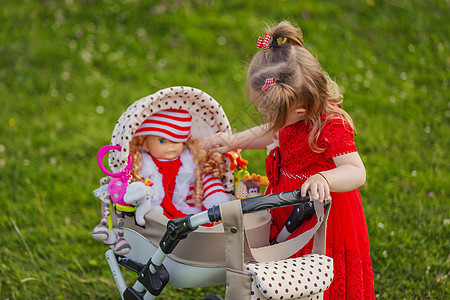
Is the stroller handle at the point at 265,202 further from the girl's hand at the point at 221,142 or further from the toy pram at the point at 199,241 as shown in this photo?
the girl's hand at the point at 221,142

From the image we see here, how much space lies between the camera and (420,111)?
17.1ft

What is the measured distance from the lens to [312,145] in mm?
2475

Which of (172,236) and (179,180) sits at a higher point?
(172,236)

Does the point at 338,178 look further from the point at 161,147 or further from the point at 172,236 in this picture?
the point at 161,147

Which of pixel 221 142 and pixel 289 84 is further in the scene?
pixel 221 142

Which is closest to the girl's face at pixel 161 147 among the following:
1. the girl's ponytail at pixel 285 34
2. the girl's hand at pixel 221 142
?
the girl's hand at pixel 221 142

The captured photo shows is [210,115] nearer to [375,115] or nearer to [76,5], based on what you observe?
[375,115]

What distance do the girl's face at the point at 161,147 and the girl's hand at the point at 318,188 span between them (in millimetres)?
966

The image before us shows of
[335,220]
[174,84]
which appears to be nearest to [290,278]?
[335,220]

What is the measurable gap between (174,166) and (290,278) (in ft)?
3.58

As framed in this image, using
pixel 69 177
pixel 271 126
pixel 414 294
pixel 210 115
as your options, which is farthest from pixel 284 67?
pixel 69 177

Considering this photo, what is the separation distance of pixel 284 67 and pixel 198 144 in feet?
2.78

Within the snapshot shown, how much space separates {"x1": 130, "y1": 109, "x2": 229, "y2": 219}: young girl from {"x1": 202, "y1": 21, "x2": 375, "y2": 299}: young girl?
14.0 inches

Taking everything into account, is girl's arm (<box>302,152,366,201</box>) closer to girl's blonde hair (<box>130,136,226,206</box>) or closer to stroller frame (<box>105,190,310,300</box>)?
stroller frame (<box>105,190,310,300</box>)
